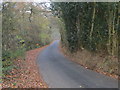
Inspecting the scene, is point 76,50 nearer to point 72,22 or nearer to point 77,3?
point 72,22

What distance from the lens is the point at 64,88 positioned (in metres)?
6.95

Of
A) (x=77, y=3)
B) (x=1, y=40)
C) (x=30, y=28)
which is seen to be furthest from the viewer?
(x=30, y=28)

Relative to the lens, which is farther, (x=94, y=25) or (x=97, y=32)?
(x=94, y=25)

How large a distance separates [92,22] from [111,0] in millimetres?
2483

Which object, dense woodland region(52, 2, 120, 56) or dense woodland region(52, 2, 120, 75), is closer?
dense woodland region(52, 2, 120, 75)

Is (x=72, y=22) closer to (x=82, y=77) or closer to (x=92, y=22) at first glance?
(x=92, y=22)

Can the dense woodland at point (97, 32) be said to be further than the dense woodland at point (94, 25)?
No

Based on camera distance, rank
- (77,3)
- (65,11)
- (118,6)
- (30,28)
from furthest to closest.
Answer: (30,28), (65,11), (77,3), (118,6)

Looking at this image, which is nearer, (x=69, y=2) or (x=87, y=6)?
(x=87, y=6)

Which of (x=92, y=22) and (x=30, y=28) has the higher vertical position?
(x=92, y=22)

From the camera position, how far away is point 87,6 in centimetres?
1217

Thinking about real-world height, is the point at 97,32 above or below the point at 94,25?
below

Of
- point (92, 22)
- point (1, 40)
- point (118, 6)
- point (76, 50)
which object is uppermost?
point (118, 6)

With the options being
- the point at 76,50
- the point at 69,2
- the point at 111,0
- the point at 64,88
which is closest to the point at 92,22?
the point at 111,0
